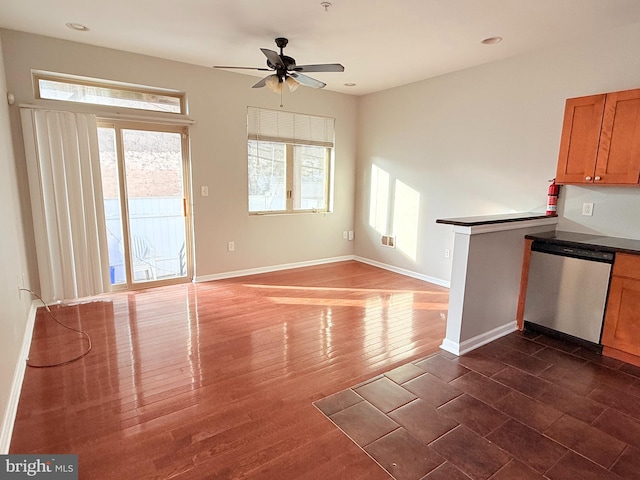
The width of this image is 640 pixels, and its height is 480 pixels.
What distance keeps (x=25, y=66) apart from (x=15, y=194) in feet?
4.24

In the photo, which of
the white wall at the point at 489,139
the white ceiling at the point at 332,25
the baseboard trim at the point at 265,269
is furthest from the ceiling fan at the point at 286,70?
the baseboard trim at the point at 265,269

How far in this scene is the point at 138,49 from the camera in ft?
12.7

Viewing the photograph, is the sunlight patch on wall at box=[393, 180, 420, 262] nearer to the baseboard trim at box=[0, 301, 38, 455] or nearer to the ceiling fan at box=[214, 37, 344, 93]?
the ceiling fan at box=[214, 37, 344, 93]

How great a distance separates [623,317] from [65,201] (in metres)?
5.23

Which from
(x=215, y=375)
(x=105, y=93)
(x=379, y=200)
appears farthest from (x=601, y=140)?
(x=105, y=93)

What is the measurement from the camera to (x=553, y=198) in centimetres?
354

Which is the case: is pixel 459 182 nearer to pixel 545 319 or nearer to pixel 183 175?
pixel 545 319

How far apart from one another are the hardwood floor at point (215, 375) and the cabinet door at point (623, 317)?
1.32m

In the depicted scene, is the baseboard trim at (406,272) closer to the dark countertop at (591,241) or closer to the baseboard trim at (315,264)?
the baseboard trim at (315,264)

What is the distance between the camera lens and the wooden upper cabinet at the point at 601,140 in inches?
112

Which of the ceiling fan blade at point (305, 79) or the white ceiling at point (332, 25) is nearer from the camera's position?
the white ceiling at point (332, 25)

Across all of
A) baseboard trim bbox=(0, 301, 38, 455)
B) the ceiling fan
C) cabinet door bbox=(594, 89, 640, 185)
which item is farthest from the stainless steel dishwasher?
baseboard trim bbox=(0, 301, 38, 455)

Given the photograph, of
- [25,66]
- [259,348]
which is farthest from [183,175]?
[259,348]

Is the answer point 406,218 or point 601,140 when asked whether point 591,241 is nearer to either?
point 601,140
